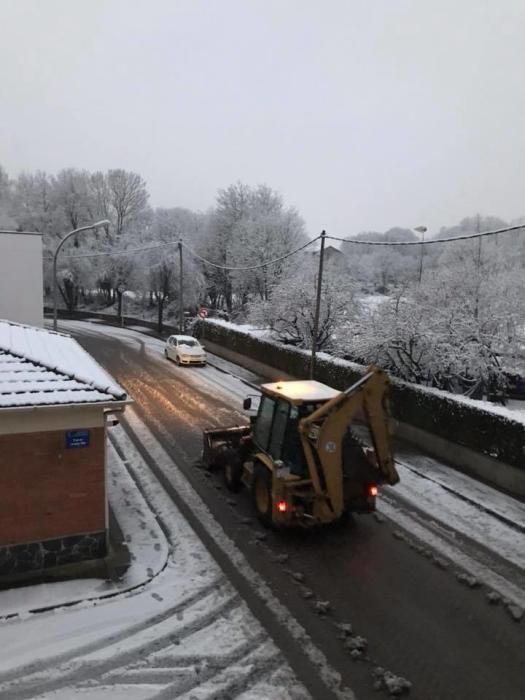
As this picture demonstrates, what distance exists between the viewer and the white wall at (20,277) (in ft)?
86.2

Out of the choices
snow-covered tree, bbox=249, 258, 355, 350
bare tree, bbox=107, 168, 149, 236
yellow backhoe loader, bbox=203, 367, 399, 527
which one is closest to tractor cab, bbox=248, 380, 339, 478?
yellow backhoe loader, bbox=203, 367, 399, 527

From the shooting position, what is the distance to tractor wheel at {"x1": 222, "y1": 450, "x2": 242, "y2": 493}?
434 inches

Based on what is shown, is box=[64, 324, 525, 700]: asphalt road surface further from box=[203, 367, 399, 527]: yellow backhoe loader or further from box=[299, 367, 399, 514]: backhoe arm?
box=[299, 367, 399, 514]: backhoe arm

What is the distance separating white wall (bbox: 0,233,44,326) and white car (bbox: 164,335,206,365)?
7.06m

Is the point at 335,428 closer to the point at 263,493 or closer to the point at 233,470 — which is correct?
the point at 263,493

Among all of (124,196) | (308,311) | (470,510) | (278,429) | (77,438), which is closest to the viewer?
(77,438)

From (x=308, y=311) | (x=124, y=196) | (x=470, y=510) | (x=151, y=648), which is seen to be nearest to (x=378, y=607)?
(x=151, y=648)

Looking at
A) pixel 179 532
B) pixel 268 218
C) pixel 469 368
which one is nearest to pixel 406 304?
pixel 469 368

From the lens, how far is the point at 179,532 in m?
9.52

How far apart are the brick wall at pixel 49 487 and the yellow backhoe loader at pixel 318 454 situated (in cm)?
293

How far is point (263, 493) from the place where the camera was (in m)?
9.77

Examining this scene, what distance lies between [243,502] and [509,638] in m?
5.36

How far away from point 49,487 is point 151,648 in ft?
9.44

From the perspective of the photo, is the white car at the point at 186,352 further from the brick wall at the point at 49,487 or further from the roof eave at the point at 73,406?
the roof eave at the point at 73,406
